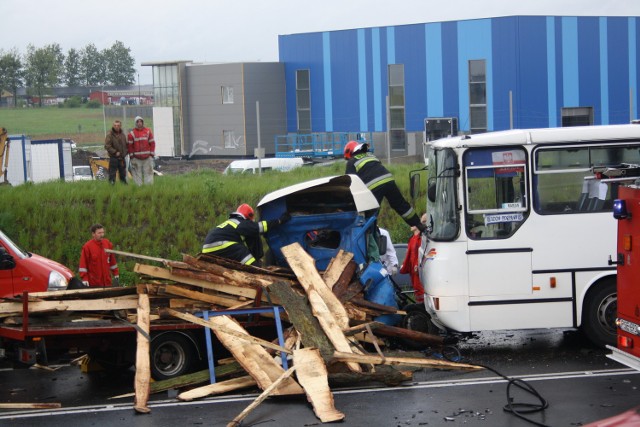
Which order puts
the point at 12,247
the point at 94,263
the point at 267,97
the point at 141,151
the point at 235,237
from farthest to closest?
1. the point at 267,97
2. the point at 141,151
3. the point at 94,263
4. the point at 12,247
5. the point at 235,237

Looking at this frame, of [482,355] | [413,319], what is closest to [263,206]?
[413,319]

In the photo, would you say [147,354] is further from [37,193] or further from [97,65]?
[97,65]

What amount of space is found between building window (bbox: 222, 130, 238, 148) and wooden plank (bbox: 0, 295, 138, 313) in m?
44.1

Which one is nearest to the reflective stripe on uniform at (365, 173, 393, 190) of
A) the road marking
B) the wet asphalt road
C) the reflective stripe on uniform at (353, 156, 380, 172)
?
the reflective stripe on uniform at (353, 156, 380, 172)

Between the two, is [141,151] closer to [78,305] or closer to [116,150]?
[116,150]

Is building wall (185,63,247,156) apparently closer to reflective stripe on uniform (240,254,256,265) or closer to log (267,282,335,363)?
reflective stripe on uniform (240,254,256,265)

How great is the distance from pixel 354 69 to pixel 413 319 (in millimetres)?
38745

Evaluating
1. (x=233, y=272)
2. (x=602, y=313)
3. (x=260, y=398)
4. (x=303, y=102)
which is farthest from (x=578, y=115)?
(x=260, y=398)

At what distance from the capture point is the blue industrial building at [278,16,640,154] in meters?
44.7

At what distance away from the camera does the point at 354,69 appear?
50.1 m

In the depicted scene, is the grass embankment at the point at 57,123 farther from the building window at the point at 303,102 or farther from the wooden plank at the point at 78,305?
the wooden plank at the point at 78,305

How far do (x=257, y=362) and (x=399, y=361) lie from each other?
5.24ft

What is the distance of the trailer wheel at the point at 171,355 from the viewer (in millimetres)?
11125

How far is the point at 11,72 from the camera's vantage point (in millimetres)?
83125
